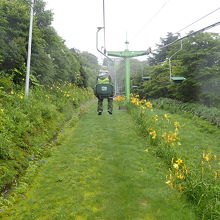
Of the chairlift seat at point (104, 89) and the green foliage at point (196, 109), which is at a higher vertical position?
the chairlift seat at point (104, 89)

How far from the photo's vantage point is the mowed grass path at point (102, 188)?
389 centimetres

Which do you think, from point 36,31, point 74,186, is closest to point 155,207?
point 74,186

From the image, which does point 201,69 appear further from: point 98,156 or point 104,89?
point 98,156

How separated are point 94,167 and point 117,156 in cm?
107

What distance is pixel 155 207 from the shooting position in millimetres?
4051

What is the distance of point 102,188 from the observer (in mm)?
4750

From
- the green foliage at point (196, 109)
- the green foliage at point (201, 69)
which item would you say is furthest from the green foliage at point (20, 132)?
the green foliage at point (201, 69)

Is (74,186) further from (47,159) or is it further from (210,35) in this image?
(210,35)

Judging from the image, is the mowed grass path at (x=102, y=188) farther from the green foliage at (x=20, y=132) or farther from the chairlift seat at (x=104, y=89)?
the chairlift seat at (x=104, y=89)

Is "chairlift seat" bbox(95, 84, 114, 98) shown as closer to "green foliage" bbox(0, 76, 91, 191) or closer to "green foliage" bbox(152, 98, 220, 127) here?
"green foliage" bbox(0, 76, 91, 191)

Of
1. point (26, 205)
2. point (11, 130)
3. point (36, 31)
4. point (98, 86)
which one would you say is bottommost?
point (26, 205)

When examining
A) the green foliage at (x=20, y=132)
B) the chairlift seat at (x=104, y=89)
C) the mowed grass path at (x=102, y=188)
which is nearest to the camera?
the mowed grass path at (x=102, y=188)

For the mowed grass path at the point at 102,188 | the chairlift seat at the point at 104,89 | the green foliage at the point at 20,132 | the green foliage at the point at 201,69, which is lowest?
the mowed grass path at the point at 102,188

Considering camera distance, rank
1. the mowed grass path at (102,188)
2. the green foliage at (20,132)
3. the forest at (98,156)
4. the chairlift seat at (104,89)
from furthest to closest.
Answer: the chairlift seat at (104,89), the green foliage at (20,132), the forest at (98,156), the mowed grass path at (102,188)
